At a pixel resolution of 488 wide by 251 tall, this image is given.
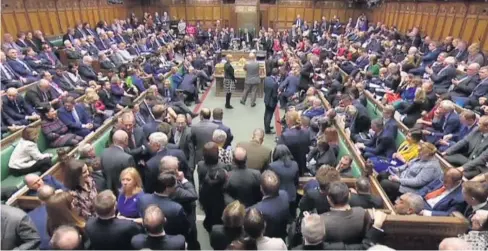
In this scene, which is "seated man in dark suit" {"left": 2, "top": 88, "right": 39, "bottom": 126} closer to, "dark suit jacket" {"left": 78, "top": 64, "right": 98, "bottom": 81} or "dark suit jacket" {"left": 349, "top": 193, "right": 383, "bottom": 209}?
"dark suit jacket" {"left": 78, "top": 64, "right": 98, "bottom": 81}

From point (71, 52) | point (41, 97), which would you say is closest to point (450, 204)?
point (41, 97)

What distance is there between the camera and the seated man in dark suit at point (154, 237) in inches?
80.0

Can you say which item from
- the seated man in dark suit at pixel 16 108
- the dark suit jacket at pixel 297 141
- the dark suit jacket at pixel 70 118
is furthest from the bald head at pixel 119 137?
the seated man in dark suit at pixel 16 108

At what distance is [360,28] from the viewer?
15219 millimetres

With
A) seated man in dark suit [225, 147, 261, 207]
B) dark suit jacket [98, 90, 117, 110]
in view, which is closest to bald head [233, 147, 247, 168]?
seated man in dark suit [225, 147, 261, 207]

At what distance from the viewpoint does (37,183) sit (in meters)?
2.85

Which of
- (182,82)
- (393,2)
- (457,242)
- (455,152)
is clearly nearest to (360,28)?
(393,2)

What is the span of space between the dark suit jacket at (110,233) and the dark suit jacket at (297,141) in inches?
86.5

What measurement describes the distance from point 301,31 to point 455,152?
502 inches

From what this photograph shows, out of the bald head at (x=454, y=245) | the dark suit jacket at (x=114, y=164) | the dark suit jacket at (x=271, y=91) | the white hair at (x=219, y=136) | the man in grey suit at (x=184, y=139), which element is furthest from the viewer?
the dark suit jacket at (x=271, y=91)

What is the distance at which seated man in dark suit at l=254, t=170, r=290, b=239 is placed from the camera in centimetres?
252

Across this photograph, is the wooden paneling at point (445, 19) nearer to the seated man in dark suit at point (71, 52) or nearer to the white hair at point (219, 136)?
the white hair at point (219, 136)

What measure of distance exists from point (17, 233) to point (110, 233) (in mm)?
665

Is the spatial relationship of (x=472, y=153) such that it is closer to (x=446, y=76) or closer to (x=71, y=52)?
(x=446, y=76)
